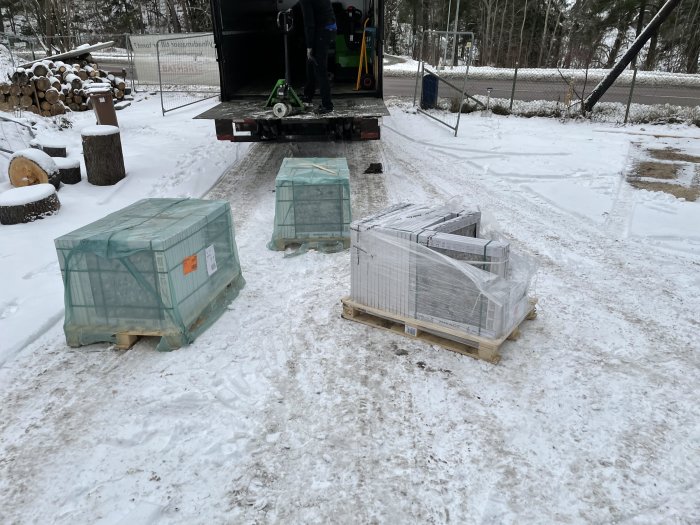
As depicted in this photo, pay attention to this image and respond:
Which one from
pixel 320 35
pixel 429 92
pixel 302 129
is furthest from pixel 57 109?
pixel 429 92

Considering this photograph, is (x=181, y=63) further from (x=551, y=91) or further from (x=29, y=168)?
(x=551, y=91)

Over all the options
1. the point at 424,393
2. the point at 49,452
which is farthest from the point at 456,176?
the point at 49,452

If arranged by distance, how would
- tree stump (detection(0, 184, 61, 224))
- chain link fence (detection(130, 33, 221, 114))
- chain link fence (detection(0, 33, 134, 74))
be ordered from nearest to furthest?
tree stump (detection(0, 184, 61, 224)), chain link fence (detection(130, 33, 221, 114)), chain link fence (detection(0, 33, 134, 74))

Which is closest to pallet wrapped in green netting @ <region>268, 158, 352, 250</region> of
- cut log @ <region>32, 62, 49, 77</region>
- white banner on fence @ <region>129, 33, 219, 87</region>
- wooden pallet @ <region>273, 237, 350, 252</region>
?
wooden pallet @ <region>273, 237, 350, 252</region>

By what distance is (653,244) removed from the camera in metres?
5.52

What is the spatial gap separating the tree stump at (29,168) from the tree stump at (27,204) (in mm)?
724

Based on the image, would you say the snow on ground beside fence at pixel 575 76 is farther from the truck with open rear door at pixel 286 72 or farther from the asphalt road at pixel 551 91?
the truck with open rear door at pixel 286 72

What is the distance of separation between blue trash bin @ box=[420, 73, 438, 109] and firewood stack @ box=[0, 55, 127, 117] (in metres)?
7.96

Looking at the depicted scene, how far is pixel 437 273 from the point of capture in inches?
137

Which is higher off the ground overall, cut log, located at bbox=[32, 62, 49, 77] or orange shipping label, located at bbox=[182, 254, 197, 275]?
cut log, located at bbox=[32, 62, 49, 77]

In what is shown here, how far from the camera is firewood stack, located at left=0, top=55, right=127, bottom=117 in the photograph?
12125 millimetres

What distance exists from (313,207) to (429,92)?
31.7 feet

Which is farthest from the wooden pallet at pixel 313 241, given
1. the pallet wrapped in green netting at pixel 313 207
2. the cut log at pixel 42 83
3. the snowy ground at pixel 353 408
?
the cut log at pixel 42 83

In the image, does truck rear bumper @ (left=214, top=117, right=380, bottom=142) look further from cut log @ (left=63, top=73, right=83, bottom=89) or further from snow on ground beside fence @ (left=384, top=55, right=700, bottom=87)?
snow on ground beside fence @ (left=384, top=55, right=700, bottom=87)
